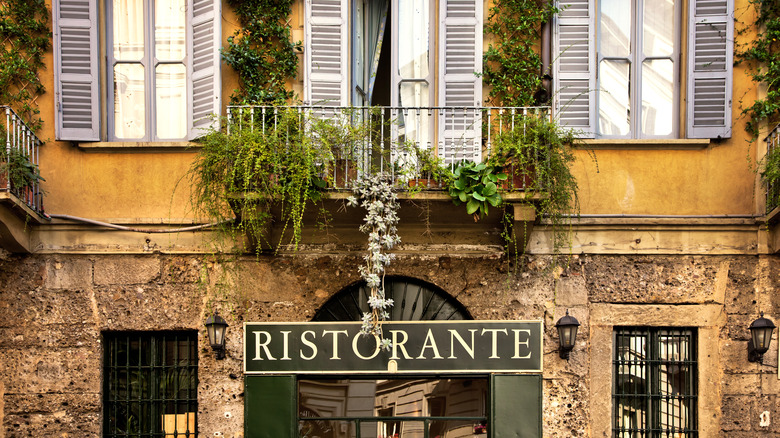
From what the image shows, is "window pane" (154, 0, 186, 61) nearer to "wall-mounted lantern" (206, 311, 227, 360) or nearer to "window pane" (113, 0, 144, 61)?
"window pane" (113, 0, 144, 61)

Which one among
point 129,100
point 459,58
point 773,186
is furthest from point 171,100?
point 773,186

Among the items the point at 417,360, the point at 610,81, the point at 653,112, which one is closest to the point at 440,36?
the point at 610,81

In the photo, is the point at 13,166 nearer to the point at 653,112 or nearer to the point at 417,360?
the point at 417,360

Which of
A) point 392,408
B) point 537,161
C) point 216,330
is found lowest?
point 392,408

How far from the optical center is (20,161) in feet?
20.6

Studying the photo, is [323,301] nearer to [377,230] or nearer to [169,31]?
[377,230]

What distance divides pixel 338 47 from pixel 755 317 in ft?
14.8

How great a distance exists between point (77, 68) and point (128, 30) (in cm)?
63

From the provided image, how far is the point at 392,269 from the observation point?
22.2 ft

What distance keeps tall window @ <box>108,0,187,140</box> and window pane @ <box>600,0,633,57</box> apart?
404 cm

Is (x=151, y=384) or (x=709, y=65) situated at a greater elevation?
(x=709, y=65)

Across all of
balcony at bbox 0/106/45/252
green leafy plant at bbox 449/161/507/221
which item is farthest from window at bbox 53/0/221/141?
green leafy plant at bbox 449/161/507/221

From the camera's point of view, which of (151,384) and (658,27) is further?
(658,27)

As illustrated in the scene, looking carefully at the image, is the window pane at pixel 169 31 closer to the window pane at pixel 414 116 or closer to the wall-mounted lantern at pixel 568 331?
the window pane at pixel 414 116
